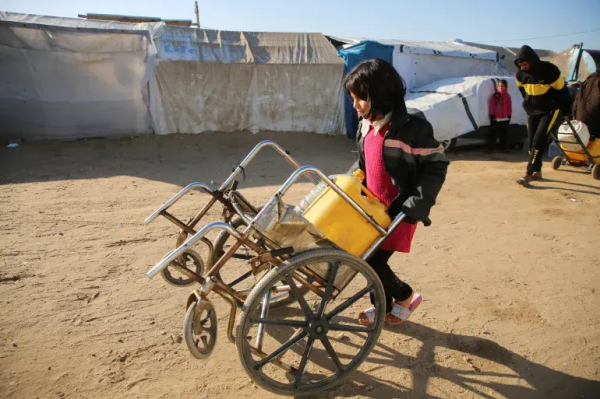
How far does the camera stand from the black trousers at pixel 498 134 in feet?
32.0

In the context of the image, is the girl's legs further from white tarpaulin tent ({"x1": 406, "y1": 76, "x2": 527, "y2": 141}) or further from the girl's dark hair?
the girl's dark hair

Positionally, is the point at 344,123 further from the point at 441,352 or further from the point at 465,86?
the point at 441,352

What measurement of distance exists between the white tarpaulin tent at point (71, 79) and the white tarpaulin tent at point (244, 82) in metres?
0.46

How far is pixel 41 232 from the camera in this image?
4.46 m

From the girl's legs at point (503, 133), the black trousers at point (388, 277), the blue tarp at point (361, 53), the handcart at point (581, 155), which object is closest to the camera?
the black trousers at point (388, 277)

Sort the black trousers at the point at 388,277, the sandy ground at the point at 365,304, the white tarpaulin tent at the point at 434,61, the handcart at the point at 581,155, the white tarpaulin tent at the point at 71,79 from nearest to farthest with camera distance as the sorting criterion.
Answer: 1. the sandy ground at the point at 365,304
2. the black trousers at the point at 388,277
3. the handcart at the point at 581,155
4. the white tarpaulin tent at the point at 71,79
5. the white tarpaulin tent at the point at 434,61

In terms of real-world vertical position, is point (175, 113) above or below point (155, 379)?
below

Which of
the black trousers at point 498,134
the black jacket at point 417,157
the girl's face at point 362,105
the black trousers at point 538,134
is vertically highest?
the girl's face at point 362,105

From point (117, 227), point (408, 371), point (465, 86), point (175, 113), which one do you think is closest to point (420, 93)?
point (465, 86)

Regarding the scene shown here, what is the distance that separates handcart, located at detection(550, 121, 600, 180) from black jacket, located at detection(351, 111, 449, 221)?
212 inches

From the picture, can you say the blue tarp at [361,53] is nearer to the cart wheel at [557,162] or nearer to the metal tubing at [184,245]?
the cart wheel at [557,162]

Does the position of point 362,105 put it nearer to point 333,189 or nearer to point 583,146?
point 333,189

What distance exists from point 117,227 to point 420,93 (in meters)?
7.84

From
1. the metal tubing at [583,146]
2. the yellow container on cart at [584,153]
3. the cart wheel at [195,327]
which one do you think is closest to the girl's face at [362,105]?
the cart wheel at [195,327]
